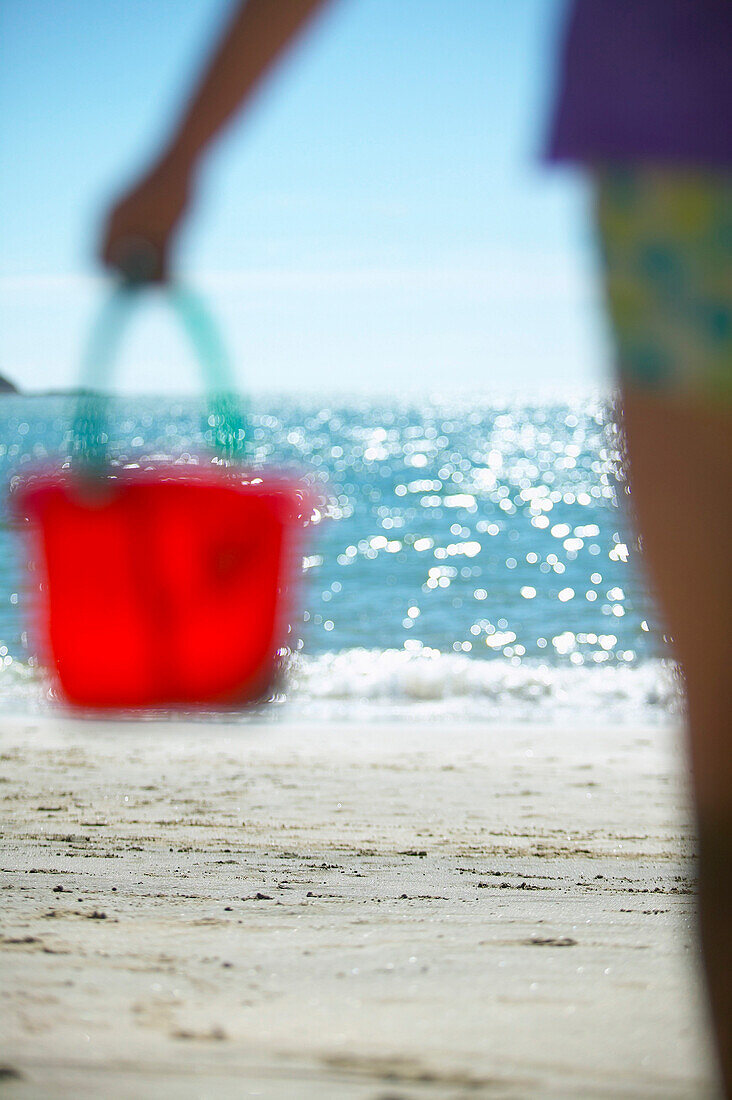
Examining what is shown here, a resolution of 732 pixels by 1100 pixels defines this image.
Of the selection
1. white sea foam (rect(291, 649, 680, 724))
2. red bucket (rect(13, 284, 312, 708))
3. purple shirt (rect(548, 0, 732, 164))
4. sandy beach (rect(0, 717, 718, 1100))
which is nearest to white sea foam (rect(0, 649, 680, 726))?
white sea foam (rect(291, 649, 680, 724))

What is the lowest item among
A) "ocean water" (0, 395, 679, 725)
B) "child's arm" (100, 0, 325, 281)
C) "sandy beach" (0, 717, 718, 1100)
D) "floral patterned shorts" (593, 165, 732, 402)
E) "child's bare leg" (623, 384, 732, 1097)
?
"ocean water" (0, 395, 679, 725)

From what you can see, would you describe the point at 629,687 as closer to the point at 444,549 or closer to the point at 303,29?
the point at 303,29

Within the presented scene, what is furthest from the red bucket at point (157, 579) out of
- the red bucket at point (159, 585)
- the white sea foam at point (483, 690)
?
the white sea foam at point (483, 690)

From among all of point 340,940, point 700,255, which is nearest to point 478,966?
point 340,940

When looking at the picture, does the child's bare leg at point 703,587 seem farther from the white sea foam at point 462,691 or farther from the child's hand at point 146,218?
the white sea foam at point 462,691

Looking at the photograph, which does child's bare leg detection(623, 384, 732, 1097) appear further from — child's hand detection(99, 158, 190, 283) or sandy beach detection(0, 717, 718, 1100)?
child's hand detection(99, 158, 190, 283)

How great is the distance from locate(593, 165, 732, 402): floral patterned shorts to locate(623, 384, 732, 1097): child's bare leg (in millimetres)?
35

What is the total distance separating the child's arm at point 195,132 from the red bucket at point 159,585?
241 millimetres

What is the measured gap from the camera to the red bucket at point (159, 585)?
4.19 feet

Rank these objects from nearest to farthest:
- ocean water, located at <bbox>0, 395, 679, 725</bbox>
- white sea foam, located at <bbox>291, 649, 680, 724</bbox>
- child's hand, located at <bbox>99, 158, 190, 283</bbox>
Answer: child's hand, located at <bbox>99, 158, 190, 283</bbox> → ocean water, located at <bbox>0, 395, 679, 725</bbox> → white sea foam, located at <bbox>291, 649, 680, 724</bbox>

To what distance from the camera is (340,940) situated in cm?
267

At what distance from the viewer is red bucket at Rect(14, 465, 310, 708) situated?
1277 millimetres

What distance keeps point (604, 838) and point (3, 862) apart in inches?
81.5

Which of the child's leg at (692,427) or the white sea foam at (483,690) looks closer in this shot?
the child's leg at (692,427)
